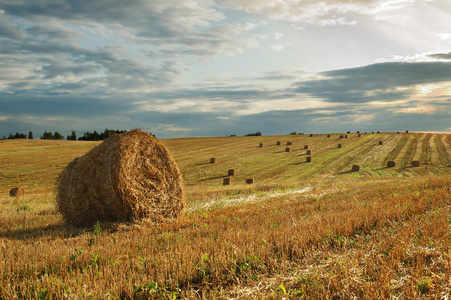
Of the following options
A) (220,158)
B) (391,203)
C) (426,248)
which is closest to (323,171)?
(220,158)

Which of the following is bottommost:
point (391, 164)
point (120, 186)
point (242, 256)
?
point (391, 164)

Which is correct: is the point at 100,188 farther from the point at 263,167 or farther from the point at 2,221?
the point at 263,167

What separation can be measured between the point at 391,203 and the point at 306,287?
259 inches

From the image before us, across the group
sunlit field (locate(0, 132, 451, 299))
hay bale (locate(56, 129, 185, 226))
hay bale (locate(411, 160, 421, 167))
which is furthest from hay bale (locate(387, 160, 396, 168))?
hay bale (locate(56, 129, 185, 226))

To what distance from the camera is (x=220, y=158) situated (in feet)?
109

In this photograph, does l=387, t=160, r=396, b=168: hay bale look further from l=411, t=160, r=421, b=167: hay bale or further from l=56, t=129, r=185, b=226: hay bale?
l=56, t=129, r=185, b=226: hay bale

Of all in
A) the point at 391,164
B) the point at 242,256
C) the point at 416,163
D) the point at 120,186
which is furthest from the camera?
the point at 391,164

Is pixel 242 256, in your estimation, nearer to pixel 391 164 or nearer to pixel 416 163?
pixel 391 164

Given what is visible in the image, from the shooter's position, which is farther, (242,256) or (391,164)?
(391,164)

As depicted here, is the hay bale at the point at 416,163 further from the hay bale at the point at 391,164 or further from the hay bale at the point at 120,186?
the hay bale at the point at 120,186

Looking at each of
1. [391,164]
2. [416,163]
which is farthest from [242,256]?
[416,163]

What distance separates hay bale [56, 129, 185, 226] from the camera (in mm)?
9320

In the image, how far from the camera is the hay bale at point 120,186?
9320mm

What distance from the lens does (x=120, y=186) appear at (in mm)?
9188
